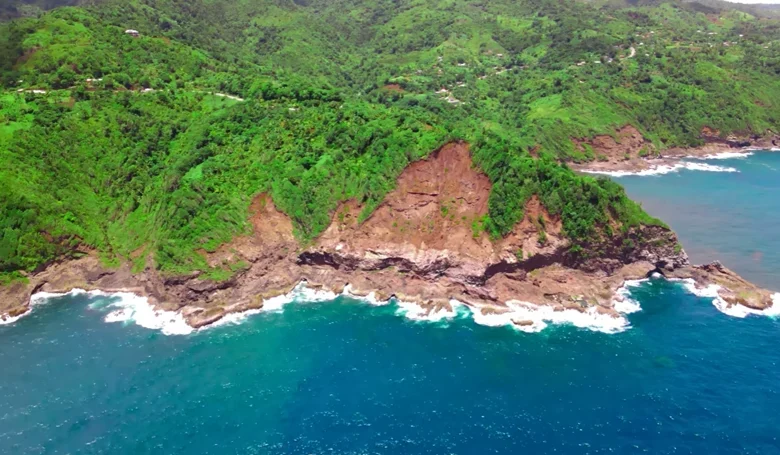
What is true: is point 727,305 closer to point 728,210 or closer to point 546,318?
point 546,318

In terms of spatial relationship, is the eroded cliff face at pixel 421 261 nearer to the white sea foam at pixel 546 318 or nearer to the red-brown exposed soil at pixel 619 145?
the white sea foam at pixel 546 318

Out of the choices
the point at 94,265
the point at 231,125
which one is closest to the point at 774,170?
the point at 231,125

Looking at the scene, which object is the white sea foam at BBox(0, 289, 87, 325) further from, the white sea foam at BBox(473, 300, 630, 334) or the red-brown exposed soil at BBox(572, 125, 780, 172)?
the red-brown exposed soil at BBox(572, 125, 780, 172)

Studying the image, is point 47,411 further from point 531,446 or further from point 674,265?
point 674,265

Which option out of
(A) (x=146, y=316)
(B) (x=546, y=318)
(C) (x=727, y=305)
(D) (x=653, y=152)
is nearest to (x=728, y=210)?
(D) (x=653, y=152)

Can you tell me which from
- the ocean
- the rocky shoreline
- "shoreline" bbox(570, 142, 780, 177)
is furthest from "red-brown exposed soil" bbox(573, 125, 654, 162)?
the ocean
